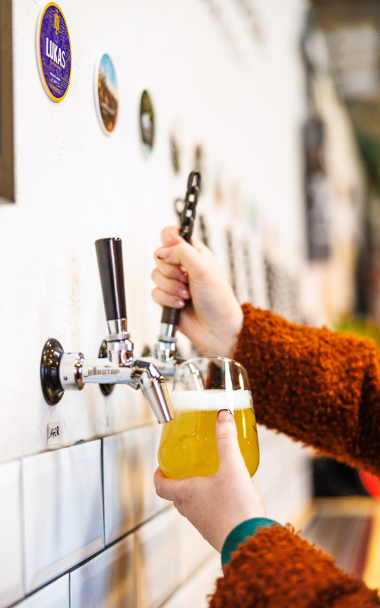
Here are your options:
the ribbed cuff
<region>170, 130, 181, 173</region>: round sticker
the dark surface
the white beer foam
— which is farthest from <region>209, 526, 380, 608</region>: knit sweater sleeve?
the dark surface

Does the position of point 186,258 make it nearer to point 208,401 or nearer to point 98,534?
point 208,401

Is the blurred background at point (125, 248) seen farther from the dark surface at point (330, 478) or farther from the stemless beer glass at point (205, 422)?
the dark surface at point (330, 478)

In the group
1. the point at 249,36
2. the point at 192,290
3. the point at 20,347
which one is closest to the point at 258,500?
the point at 20,347

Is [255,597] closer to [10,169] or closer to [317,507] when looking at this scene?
[10,169]

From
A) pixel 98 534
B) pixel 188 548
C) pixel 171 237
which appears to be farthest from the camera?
pixel 188 548

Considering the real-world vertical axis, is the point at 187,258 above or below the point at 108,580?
above

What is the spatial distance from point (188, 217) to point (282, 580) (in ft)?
1.50

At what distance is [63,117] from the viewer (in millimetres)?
603

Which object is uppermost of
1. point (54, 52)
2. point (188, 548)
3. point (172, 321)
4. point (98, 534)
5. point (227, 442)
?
point (54, 52)

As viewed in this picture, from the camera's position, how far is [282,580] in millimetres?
417

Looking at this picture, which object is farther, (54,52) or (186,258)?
(186,258)

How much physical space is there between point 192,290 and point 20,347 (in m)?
0.33

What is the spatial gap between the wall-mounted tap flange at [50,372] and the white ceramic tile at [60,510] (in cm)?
6

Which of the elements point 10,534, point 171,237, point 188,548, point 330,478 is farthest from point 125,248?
point 330,478
